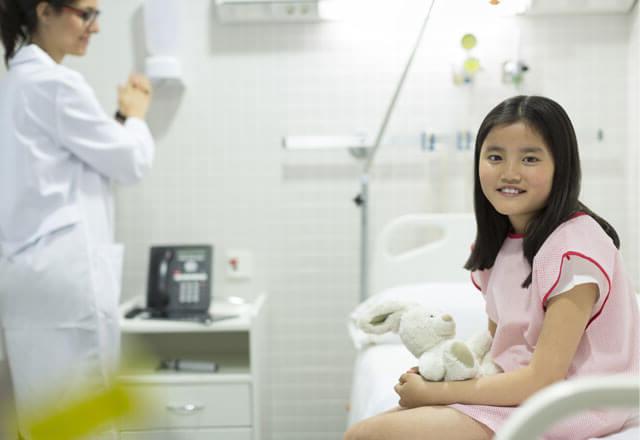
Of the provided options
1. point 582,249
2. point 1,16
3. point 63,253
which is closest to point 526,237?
point 582,249

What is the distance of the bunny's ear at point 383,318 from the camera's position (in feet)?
3.84

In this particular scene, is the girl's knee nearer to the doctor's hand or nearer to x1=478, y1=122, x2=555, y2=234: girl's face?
x1=478, y1=122, x2=555, y2=234: girl's face

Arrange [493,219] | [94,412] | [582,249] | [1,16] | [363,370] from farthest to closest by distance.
Answer: 1. [363,370]
2. [1,16]
3. [493,219]
4. [582,249]
5. [94,412]

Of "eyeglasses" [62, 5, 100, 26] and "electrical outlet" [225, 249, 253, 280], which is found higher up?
"eyeglasses" [62, 5, 100, 26]

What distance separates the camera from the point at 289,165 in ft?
8.29

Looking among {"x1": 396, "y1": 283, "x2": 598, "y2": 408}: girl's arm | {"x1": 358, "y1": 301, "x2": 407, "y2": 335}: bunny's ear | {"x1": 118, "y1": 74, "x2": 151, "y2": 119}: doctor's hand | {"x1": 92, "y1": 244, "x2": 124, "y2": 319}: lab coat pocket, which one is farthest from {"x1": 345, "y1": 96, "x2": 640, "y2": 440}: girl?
{"x1": 118, "y1": 74, "x2": 151, "y2": 119}: doctor's hand

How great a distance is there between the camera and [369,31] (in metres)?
2.47

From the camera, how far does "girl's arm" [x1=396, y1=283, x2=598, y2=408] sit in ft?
3.16

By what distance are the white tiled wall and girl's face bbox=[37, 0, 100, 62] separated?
2.66 ft

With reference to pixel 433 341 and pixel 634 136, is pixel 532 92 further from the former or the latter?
pixel 433 341

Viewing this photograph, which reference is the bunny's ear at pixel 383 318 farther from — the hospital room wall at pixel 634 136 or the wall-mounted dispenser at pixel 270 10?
the wall-mounted dispenser at pixel 270 10

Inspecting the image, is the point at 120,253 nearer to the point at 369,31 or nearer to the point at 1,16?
the point at 1,16

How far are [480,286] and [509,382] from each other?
258 mm

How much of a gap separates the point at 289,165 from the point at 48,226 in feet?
3.55
